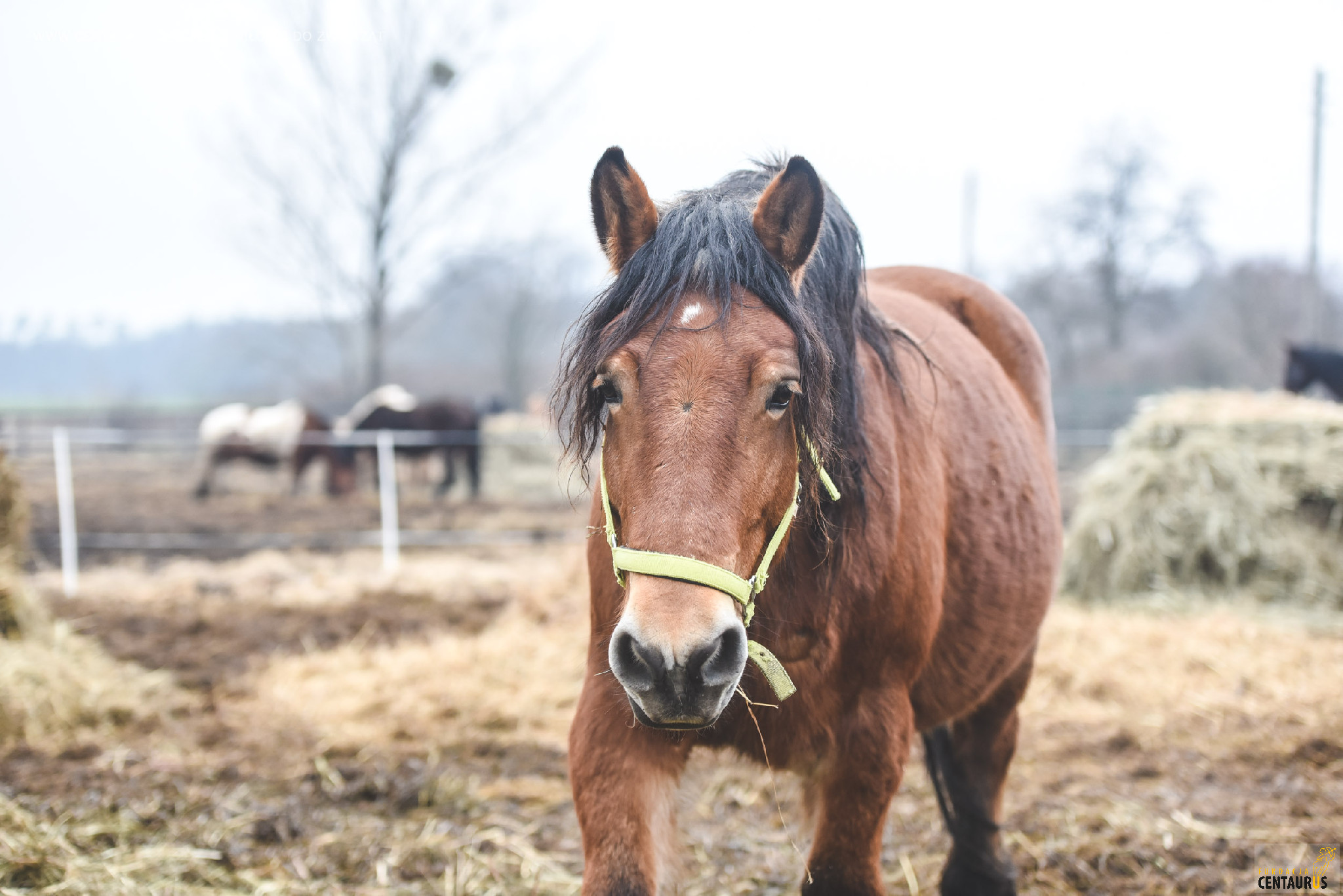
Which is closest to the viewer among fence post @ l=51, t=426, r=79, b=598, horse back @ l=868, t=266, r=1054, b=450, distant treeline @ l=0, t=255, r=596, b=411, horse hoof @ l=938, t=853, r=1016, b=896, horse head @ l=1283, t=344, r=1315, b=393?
horse hoof @ l=938, t=853, r=1016, b=896

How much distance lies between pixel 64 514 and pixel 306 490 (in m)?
9.43

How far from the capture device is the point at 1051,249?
25.6 m

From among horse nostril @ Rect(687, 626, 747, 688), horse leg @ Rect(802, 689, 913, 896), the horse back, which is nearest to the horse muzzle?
horse nostril @ Rect(687, 626, 747, 688)

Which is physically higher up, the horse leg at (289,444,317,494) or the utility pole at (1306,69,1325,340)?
the utility pole at (1306,69,1325,340)

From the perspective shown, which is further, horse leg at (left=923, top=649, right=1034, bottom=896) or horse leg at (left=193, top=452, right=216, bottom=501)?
horse leg at (left=193, top=452, right=216, bottom=501)

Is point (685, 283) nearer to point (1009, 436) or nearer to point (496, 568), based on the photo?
point (1009, 436)

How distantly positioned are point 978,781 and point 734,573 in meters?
2.04

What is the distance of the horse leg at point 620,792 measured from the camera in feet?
5.73

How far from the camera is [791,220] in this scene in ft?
5.78

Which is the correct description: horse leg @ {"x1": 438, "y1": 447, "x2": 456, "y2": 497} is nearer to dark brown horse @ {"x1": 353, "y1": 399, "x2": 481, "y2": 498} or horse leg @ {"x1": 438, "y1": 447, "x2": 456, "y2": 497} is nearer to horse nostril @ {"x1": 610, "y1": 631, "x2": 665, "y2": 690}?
dark brown horse @ {"x1": 353, "y1": 399, "x2": 481, "y2": 498}

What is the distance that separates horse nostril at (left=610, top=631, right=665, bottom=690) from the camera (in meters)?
1.35

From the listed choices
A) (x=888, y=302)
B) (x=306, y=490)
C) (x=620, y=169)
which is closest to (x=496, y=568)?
(x=888, y=302)

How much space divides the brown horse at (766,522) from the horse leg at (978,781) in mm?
557

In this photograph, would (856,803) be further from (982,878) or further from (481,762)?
(481,762)
